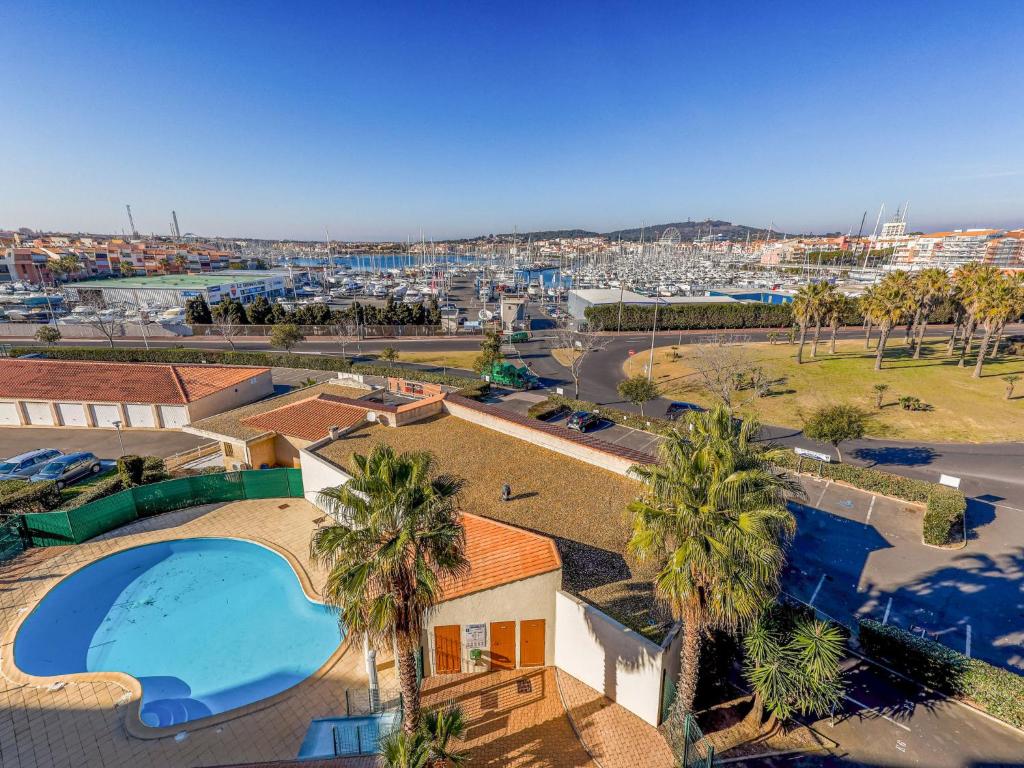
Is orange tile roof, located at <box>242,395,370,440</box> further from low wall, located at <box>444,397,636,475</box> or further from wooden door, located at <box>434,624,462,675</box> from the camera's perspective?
wooden door, located at <box>434,624,462,675</box>

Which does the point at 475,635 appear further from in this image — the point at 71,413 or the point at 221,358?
the point at 221,358

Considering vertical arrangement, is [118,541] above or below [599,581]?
below

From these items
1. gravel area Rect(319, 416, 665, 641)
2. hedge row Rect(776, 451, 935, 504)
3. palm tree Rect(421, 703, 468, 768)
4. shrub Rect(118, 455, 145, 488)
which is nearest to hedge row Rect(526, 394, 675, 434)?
hedge row Rect(776, 451, 935, 504)

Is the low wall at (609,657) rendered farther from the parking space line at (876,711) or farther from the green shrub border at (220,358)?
the green shrub border at (220,358)

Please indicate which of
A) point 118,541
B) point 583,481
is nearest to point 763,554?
point 583,481

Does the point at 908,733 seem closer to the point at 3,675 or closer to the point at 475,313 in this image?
the point at 3,675

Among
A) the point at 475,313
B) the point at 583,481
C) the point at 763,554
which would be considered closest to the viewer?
the point at 763,554
